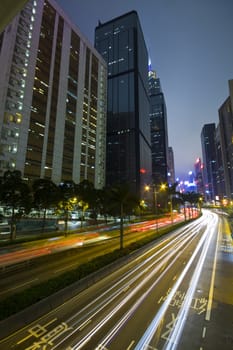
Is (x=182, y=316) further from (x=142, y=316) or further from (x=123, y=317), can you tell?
(x=123, y=317)

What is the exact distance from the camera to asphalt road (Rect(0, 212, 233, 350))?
743cm

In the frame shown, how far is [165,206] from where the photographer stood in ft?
434

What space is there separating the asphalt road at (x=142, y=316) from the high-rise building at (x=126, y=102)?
10415cm

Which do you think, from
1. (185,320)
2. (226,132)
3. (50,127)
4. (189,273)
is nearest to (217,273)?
(189,273)

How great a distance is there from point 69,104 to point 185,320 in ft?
317

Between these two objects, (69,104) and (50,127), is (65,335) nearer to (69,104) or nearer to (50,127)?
(50,127)

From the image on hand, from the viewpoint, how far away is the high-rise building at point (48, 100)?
67812 mm

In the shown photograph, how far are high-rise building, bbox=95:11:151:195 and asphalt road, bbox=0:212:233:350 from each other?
104149mm

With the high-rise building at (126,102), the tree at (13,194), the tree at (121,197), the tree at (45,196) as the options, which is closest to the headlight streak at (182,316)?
the tree at (121,197)

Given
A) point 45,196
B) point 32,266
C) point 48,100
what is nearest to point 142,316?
point 32,266

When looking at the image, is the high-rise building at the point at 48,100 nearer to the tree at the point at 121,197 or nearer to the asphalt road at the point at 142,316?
the tree at the point at 121,197

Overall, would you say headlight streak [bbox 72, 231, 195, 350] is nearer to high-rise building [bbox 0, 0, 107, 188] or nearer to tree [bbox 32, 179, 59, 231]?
tree [bbox 32, 179, 59, 231]

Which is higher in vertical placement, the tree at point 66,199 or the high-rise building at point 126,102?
the high-rise building at point 126,102

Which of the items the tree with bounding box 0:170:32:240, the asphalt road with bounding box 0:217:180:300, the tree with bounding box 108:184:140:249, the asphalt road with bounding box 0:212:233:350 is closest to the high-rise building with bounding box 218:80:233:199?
the tree with bounding box 108:184:140:249
